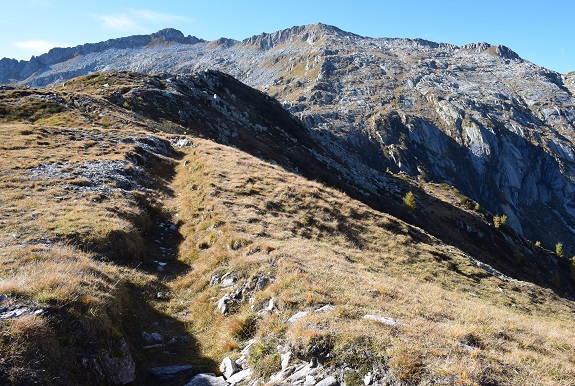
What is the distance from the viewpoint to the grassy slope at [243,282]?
811cm

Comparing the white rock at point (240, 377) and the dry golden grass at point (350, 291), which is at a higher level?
the dry golden grass at point (350, 291)

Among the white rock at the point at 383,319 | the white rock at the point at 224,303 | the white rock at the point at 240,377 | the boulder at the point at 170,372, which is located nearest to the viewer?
the white rock at the point at 240,377

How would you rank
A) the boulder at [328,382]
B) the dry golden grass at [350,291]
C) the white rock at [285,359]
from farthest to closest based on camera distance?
the white rock at [285,359] → the dry golden grass at [350,291] → the boulder at [328,382]

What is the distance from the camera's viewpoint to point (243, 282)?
13.8 metres

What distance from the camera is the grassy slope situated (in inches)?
319

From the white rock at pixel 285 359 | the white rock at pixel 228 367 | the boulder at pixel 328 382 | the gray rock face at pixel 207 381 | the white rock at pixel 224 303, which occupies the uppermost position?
the boulder at pixel 328 382

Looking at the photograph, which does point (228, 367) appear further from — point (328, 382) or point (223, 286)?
point (223, 286)

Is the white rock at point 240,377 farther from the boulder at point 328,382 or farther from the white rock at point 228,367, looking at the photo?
the boulder at point 328,382

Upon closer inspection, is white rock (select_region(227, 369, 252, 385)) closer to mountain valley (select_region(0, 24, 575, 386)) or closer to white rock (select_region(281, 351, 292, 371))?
mountain valley (select_region(0, 24, 575, 386))

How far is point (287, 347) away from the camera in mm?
9227

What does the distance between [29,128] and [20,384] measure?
40.8m

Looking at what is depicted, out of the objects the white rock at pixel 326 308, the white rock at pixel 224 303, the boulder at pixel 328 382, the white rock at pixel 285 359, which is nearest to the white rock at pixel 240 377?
the white rock at pixel 285 359

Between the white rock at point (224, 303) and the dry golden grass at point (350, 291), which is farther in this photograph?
the white rock at point (224, 303)

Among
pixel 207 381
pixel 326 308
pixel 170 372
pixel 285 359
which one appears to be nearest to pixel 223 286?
pixel 170 372
